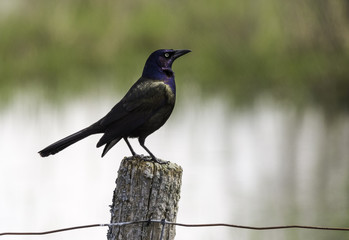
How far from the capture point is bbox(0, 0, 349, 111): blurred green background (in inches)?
539

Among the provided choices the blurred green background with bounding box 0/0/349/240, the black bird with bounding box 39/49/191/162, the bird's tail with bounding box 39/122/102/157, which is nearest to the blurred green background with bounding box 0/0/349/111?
the blurred green background with bounding box 0/0/349/240

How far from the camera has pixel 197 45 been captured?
1426cm

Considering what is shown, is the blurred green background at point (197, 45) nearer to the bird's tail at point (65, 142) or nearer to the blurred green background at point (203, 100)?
the blurred green background at point (203, 100)

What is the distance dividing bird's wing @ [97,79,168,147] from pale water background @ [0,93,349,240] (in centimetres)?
336

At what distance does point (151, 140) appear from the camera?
36.4ft

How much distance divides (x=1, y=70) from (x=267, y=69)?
4.57 metres

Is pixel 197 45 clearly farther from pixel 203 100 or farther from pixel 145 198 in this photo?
pixel 145 198

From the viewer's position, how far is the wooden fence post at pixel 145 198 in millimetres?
3559

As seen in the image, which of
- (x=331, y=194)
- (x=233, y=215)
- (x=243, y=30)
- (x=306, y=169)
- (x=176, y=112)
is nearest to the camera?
(x=233, y=215)

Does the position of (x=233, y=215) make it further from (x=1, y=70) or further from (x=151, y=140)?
(x=1, y=70)

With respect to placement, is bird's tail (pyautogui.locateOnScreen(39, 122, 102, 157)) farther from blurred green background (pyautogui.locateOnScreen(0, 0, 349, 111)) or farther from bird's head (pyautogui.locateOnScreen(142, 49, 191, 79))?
blurred green background (pyautogui.locateOnScreen(0, 0, 349, 111))

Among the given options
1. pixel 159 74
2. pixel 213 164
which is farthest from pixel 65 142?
pixel 213 164

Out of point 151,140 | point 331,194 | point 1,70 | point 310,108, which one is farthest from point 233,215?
point 1,70

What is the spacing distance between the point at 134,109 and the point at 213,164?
603 centimetres
